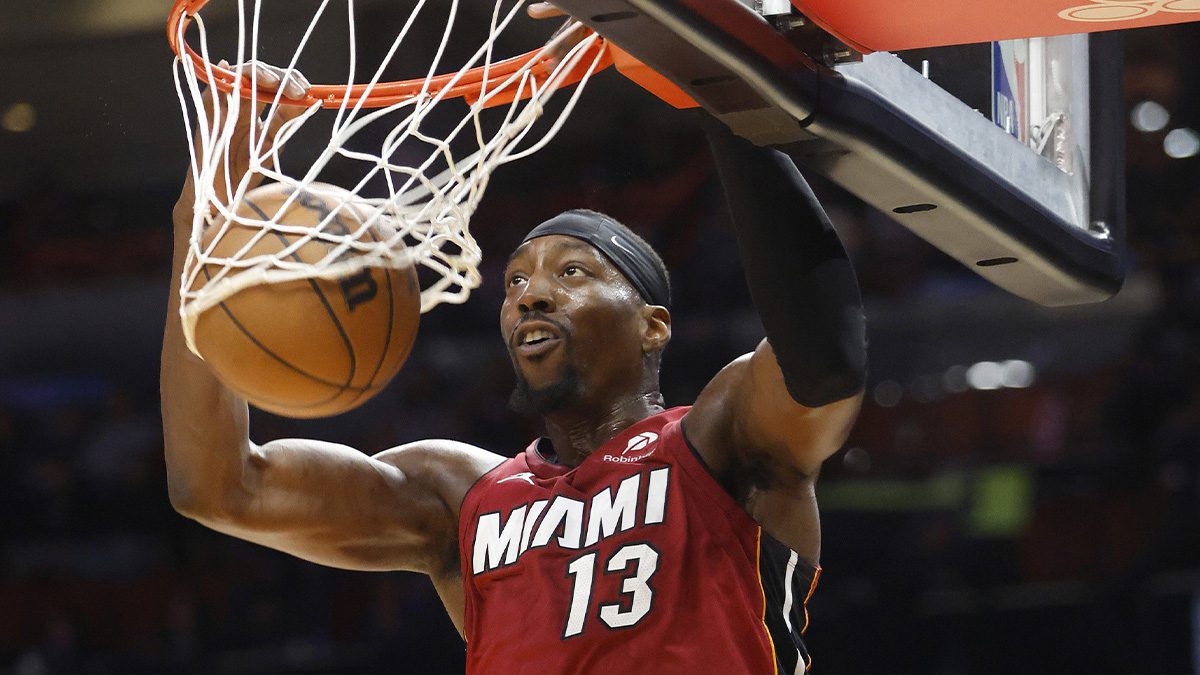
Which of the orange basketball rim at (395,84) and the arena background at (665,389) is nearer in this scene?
the orange basketball rim at (395,84)

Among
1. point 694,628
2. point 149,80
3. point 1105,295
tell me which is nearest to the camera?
point 1105,295

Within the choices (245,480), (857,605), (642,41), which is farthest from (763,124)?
(857,605)

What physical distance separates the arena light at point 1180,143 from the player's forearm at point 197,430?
5.16 m

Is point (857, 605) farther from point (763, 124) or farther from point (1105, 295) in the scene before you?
point (763, 124)

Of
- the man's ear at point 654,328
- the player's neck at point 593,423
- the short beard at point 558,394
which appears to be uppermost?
the man's ear at point 654,328

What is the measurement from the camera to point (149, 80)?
5.56 metres

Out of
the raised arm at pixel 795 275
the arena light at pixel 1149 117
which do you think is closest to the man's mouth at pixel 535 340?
the raised arm at pixel 795 275

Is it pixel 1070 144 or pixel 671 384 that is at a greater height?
pixel 1070 144

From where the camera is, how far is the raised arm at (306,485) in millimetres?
2727

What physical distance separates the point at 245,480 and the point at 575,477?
2.44ft

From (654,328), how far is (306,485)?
86cm

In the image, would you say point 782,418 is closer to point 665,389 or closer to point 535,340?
point 535,340

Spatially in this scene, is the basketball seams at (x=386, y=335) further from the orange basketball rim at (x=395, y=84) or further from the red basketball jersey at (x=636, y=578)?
the red basketball jersey at (x=636, y=578)

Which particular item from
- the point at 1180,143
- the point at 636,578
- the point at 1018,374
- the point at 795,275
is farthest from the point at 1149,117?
the point at 795,275
